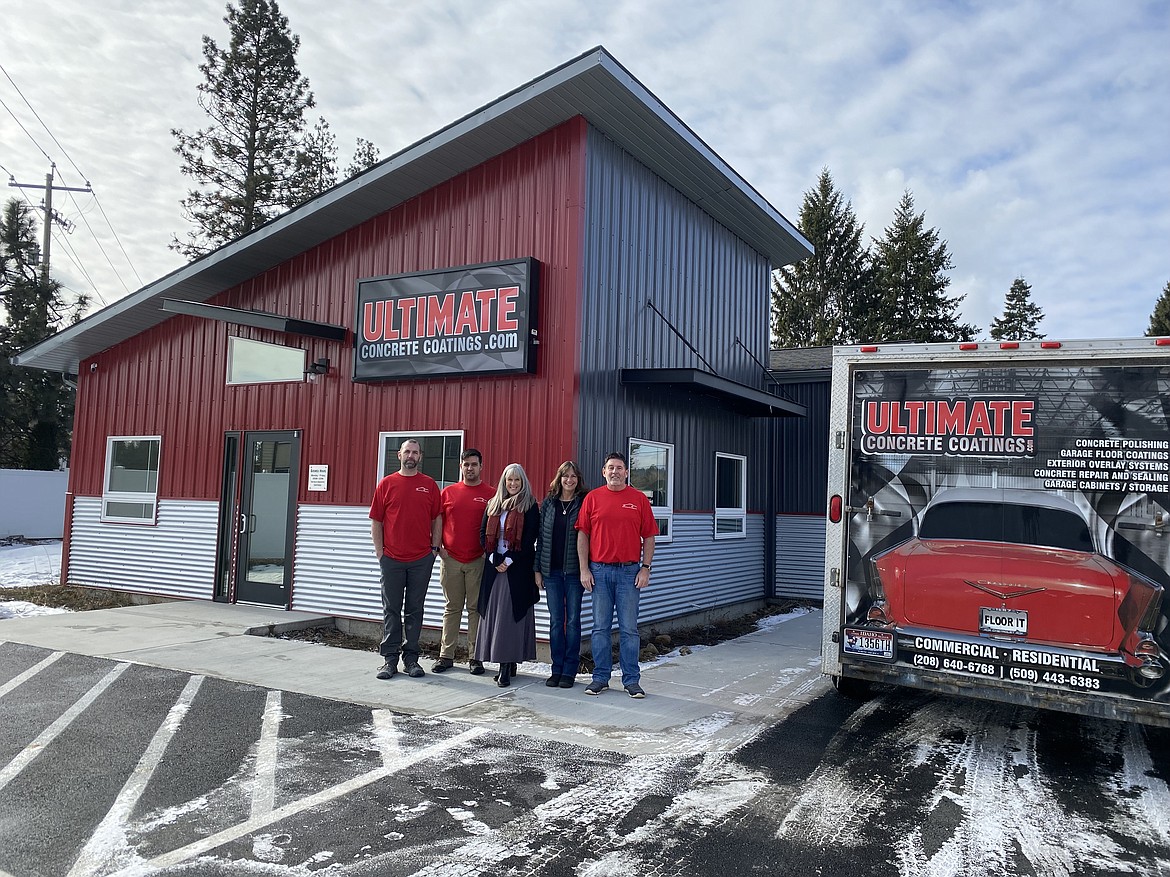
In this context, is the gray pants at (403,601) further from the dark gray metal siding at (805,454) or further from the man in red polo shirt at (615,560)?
the dark gray metal siding at (805,454)

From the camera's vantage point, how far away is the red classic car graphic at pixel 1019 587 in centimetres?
491

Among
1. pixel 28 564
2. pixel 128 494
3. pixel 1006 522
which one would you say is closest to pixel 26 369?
pixel 28 564

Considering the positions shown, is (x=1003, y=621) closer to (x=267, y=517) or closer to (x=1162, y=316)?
(x=267, y=517)

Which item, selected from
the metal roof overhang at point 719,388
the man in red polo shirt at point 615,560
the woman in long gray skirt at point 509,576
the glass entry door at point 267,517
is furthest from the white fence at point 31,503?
the man in red polo shirt at point 615,560

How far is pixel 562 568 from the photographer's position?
6797 mm

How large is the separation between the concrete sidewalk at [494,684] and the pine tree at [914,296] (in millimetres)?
28348

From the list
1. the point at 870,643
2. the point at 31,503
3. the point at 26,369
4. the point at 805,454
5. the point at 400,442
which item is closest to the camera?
the point at 870,643

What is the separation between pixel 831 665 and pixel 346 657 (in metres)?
4.62

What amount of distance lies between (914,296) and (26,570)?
1317 inches

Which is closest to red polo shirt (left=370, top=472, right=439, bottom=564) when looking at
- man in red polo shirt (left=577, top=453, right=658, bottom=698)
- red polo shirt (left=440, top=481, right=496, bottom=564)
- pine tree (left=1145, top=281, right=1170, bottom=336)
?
red polo shirt (left=440, top=481, right=496, bottom=564)

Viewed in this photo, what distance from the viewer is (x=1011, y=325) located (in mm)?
40875

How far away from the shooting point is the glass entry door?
10.3 m

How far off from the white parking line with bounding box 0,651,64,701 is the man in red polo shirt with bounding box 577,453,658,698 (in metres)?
4.54

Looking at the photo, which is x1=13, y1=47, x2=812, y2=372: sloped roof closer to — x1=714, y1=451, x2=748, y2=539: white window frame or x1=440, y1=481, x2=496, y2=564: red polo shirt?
x1=714, y1=451, x2=748, y2=539: white window frame
